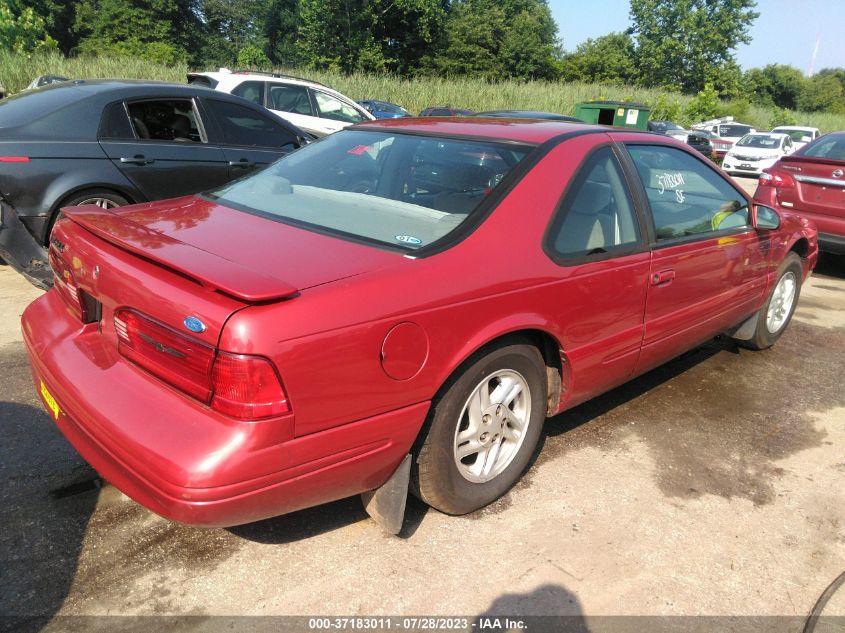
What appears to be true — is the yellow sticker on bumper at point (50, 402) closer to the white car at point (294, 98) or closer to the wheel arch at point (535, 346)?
the wheel arch at point (535, 346)

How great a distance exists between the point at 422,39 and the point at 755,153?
100 feet

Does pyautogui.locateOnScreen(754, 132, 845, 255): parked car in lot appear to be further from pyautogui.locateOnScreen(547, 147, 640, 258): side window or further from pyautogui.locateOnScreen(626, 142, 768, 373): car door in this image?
pyautogui.locateOnScreen(547, 147, 640, 258): side window

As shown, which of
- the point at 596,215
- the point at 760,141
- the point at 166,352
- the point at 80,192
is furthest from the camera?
the point at 760,141

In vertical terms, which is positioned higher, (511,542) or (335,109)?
(335,109)

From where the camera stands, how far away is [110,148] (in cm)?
519

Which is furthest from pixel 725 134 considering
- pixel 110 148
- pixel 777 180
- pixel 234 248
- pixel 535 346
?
pixel 234 248

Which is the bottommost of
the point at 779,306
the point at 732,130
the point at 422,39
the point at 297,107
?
the point at 779,306

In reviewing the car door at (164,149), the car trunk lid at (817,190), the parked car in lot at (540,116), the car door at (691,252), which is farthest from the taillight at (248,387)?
the car trunk lid at (817,190)

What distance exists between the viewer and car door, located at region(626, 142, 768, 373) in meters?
3.39

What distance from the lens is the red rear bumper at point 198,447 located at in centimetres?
194

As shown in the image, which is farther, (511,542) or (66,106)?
(66,106)

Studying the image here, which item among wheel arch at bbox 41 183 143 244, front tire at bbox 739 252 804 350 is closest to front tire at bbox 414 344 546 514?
front tire at bbox 739 252 804 350

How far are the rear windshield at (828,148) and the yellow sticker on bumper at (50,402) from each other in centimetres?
766

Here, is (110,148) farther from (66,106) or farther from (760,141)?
(760,141)
